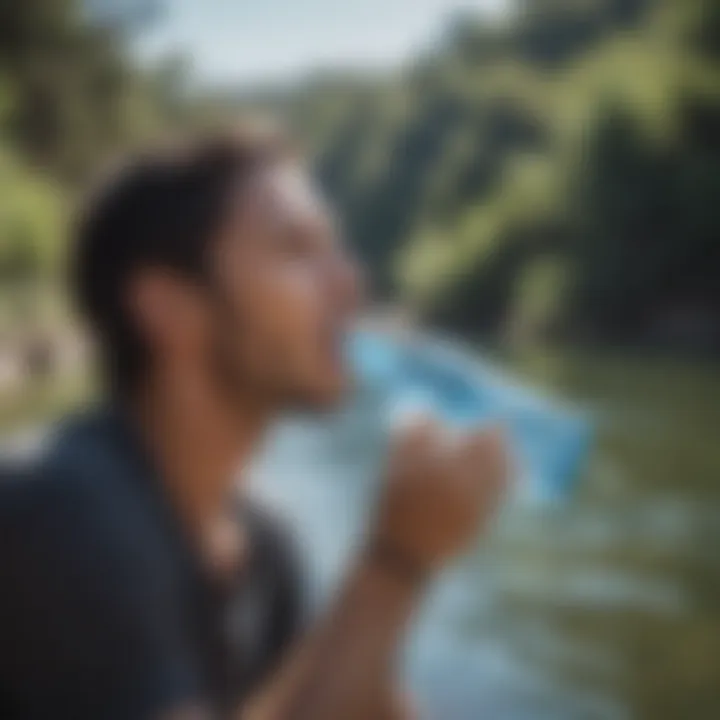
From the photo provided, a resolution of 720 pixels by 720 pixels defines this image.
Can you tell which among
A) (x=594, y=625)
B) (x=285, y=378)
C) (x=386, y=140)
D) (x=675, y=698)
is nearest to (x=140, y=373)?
(x=285, y=378)

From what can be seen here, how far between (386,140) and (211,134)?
252 millimetres

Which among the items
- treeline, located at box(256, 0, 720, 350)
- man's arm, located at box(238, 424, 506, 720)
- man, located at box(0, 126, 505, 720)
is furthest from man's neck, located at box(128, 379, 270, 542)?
treeline, located at box(256, 0, 720, 350)

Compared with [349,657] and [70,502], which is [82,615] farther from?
[349,657]

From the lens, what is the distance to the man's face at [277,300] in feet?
3.67

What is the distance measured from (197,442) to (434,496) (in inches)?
7.2

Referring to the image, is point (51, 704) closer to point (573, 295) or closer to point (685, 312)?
point (573, 295)

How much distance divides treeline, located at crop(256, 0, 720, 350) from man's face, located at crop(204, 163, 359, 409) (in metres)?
0.20

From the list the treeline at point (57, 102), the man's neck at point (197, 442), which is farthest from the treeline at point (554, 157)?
A: the man's neck at point (197, 442)

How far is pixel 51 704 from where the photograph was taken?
100 centimetres

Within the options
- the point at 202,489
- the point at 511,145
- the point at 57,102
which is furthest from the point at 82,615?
the point at 511,145

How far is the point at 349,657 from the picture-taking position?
1.02 metres

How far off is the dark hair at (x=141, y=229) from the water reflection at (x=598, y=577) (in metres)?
0.16

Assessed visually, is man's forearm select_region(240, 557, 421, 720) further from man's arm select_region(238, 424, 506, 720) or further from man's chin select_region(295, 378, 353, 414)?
man's chin select_region(295, 378, 353, 414)

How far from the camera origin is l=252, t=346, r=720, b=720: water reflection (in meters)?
1.21
